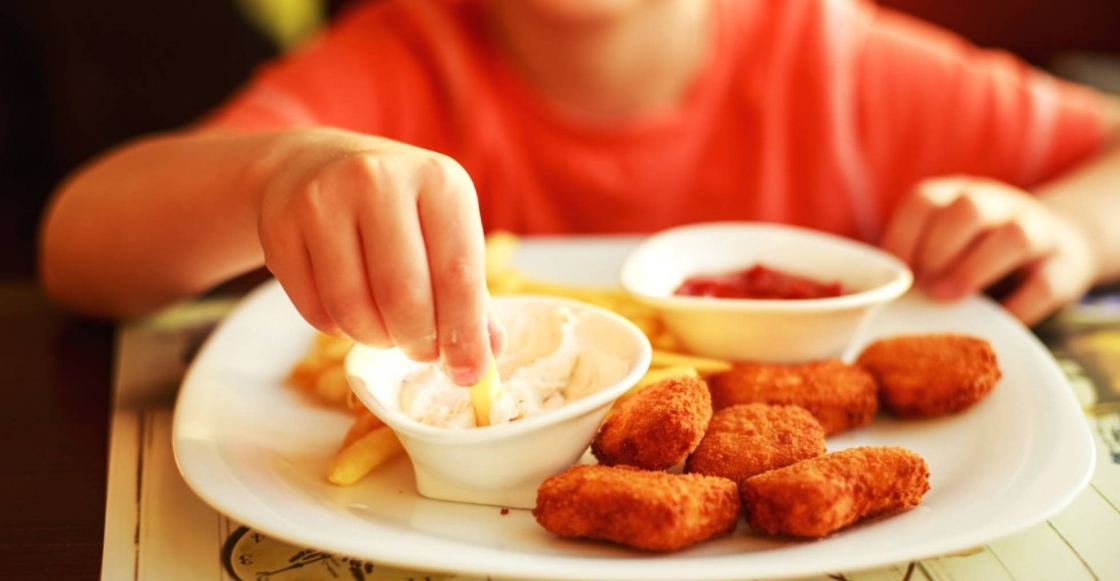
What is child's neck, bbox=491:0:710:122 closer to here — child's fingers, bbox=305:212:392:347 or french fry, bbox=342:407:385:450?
french fry, bbox=342:407:385:450

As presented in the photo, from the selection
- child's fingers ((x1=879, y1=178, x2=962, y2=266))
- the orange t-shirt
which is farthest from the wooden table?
child's fingers ((x1=879, y1=178, x2=962, y2=266))

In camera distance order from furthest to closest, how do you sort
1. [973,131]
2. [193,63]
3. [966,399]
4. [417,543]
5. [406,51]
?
1. [193,63]
2. [406,51]
3. [973,131]
4. [966,399]
5. [417,543]

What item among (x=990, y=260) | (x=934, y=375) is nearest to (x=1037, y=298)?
(x=990, y=260)

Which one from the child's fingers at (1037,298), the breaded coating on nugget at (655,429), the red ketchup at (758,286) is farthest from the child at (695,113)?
the breaded coating on nugget at (655,429)

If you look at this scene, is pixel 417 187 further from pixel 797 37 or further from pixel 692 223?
pixel 797 37

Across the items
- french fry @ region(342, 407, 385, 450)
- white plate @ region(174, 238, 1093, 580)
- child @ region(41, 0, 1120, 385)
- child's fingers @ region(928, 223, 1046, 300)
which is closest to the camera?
white plate @ region(174, 238, 1093, 580)

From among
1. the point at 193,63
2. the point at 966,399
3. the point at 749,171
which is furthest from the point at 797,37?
the point at 193,63
